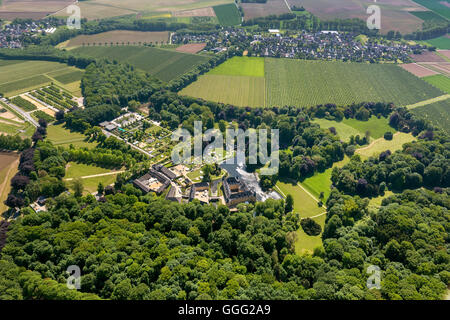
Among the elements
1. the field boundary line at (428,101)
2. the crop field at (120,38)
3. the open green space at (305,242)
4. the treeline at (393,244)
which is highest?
the crop field at (120,38)

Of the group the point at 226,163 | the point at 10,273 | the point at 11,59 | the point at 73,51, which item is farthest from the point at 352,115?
the point at 11,59

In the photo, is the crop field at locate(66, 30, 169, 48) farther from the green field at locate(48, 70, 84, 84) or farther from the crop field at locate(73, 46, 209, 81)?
the green field at locate(48, 70, 84, 84)

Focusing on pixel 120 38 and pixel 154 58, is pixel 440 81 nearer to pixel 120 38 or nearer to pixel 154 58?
pixel 154 58

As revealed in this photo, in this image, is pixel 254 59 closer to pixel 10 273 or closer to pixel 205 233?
pixel 205 233

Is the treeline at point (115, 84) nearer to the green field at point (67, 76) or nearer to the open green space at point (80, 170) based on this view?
the green field at point (67, 76)

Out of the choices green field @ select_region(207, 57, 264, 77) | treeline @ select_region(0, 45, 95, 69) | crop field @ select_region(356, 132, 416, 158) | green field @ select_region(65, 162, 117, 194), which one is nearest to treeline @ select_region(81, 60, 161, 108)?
treeline @ select_region(0, 45, 95, 69)

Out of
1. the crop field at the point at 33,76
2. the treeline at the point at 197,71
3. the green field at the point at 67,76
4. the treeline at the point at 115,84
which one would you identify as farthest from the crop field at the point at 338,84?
the crop field at the point at 33,76
